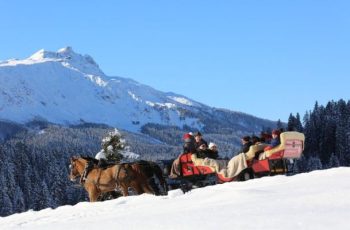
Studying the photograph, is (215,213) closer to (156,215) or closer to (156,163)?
(156,215)

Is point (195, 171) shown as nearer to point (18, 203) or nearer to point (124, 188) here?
point (124, 188)

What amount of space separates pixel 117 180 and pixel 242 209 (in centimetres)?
964

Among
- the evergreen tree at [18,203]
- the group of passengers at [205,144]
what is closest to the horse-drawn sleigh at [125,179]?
the group of passengers at [205,144]

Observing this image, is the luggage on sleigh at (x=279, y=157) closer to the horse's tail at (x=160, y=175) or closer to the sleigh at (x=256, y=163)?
the sleigh at (x=256, y=163)

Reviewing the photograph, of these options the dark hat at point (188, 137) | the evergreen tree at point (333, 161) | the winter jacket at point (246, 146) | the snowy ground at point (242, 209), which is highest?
the evergreen tree at point (333, 161)

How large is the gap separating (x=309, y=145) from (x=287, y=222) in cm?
8875

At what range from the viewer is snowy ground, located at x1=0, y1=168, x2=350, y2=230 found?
899cm

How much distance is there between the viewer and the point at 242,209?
10.4m

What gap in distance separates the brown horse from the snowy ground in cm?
360

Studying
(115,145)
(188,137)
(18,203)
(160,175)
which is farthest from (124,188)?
(18,203)

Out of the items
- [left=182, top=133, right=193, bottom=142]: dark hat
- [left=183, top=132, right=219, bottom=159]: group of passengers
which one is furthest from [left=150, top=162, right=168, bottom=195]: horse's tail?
[left=182, top=133, right=193, bottom=142]: dark hat

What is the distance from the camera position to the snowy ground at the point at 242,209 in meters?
8.99

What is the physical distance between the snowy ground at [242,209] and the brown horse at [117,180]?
142 inches

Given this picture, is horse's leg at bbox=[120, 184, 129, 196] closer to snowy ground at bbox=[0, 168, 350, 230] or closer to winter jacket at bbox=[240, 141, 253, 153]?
snowy ground at bbox=[0, 168, 350, 230]
